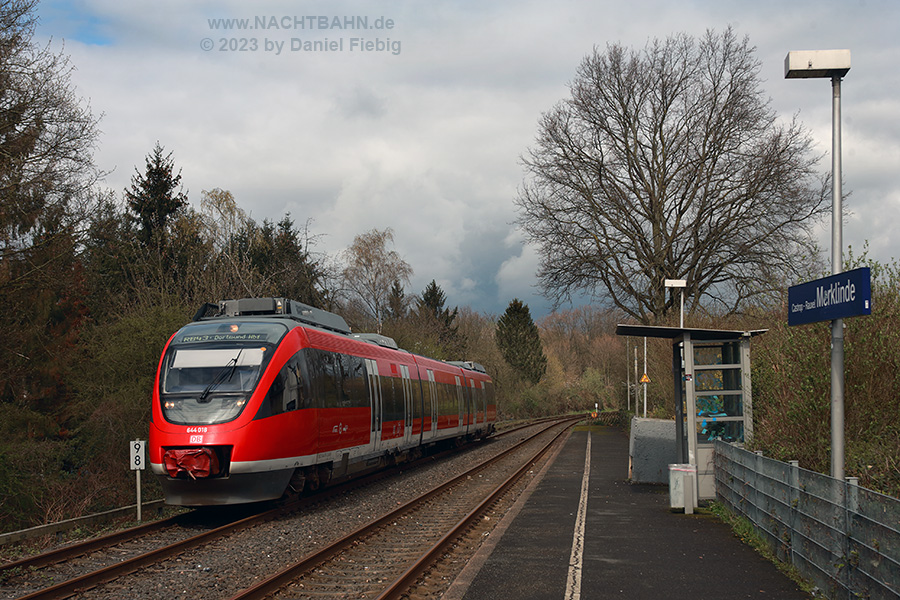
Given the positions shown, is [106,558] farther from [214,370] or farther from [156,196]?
[156,196]

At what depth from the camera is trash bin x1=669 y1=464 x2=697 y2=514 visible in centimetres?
1203

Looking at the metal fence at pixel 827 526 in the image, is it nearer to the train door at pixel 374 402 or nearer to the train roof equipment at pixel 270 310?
the train roof equipment at pixel 270 310

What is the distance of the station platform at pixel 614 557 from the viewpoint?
24.0 ft

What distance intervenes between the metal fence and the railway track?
444 cm

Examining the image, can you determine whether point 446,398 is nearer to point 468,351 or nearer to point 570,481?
point 570,481

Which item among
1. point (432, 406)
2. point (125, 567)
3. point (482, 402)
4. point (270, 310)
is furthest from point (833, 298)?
point (482, 402)

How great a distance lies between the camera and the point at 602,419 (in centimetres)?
4978

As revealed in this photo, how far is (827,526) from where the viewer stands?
677 centimetres

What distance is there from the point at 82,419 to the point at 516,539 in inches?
650

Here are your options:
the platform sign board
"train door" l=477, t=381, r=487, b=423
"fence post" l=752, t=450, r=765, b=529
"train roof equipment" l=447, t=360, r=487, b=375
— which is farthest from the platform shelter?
"train door" l=477, t=381, r=487, b=423

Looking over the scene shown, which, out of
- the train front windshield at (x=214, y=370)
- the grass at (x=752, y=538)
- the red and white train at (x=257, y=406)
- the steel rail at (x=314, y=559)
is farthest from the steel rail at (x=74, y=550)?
the grass at (x=752, y=538)

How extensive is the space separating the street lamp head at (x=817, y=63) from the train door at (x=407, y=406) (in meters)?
13.1

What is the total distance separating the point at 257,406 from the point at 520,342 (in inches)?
2644

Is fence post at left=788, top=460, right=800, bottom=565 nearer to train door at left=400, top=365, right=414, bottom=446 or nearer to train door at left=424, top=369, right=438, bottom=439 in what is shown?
train door at left=400, top=365, right=414, bottom=446
